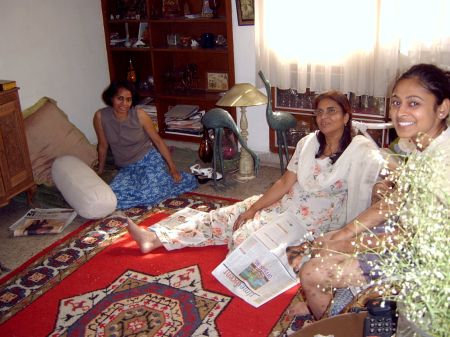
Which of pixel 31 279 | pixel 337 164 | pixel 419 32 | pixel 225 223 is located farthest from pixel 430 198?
pixel 419 32

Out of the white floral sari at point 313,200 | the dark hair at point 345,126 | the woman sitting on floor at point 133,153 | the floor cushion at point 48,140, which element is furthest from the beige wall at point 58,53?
the dark hair at point 345,126

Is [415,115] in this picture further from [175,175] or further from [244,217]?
[175,175]

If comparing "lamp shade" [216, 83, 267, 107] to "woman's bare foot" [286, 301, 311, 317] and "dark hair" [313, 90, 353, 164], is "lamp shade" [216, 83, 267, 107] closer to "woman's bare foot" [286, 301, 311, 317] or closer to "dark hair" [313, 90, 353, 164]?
"dark hair" [313, 90, 353, 164]

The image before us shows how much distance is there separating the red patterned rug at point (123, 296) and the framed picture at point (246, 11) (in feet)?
6.21

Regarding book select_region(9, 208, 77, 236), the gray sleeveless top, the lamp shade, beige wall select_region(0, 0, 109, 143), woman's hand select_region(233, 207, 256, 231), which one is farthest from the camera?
beige wall select_region(0, 0, 109, 143)

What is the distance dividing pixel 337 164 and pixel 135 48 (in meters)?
2.71

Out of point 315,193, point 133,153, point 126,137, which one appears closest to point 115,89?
point 126,137

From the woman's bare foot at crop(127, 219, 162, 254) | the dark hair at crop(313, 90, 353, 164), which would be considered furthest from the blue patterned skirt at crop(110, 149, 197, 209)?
the dark hair at crop(313, 90, 353, 164)

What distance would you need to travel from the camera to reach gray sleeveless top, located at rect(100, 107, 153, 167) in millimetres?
3447

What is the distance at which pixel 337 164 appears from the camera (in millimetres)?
Result: 2281

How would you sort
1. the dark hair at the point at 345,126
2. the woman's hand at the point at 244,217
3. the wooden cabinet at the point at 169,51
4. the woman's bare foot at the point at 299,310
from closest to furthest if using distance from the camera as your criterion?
the woman's bare foot at the point at 299,310
the dark hair at the point at 345,126
the woman's hand at the point at 244,217
the wooden cabinet at the point at 169,51

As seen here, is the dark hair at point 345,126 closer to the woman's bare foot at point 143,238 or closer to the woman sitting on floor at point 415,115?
the woman sitting on floor at point 415,115

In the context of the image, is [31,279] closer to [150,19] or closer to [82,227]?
[82,227]

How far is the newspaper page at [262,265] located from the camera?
231cm
